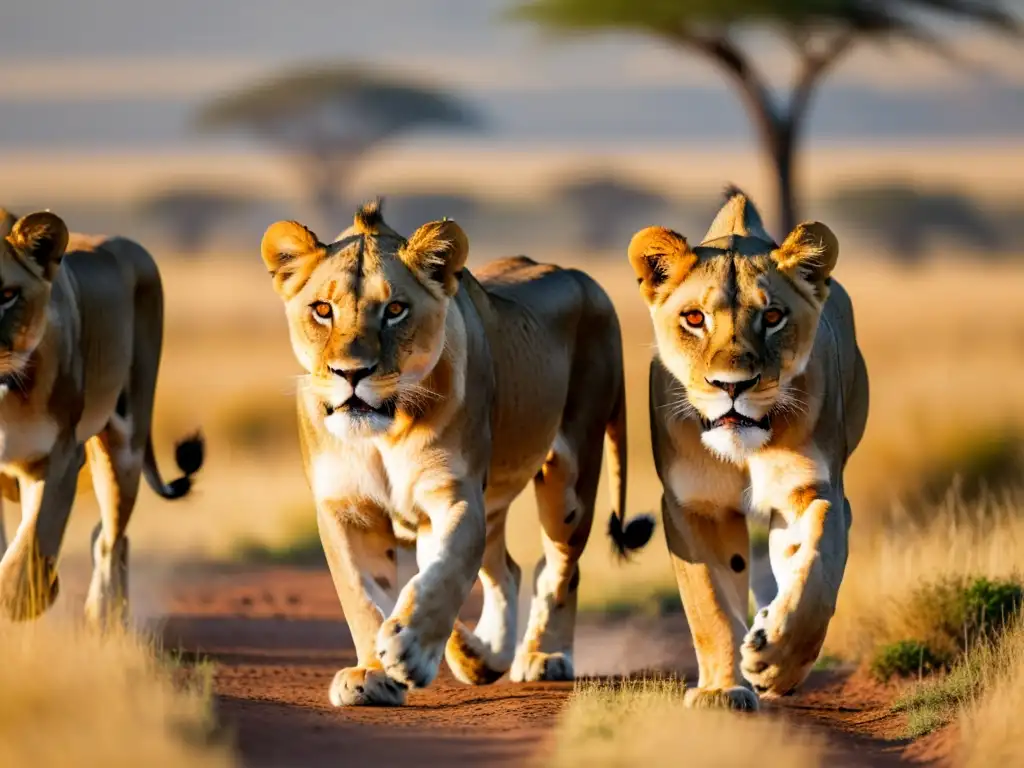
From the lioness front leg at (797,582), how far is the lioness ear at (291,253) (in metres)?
1.33

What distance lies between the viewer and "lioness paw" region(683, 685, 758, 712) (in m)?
6.05

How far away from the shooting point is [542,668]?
24.2ft

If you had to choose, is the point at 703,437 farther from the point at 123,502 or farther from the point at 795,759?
the point at 123,502

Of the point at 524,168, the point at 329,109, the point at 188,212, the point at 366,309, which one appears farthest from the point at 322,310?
the point at 524,168

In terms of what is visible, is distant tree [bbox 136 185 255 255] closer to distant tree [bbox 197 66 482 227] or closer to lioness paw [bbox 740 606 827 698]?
distant tree [bbox 197 66 482 227]

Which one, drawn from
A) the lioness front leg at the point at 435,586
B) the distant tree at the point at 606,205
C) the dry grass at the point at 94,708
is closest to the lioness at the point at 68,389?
the dry grass at the point at 94,708

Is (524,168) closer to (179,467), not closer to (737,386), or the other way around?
(179,467)

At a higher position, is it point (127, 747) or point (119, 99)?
point (119, 99)

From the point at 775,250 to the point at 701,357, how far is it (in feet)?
1.47

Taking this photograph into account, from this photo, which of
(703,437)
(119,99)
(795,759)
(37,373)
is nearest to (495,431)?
(703,437)

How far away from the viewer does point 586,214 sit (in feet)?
150

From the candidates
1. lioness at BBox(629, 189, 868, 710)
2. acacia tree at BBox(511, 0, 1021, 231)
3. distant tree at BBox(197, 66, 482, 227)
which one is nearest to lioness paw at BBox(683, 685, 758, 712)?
lioness at BBox(629, 189, 868, 710)

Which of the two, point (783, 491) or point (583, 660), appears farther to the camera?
point (583, 660)

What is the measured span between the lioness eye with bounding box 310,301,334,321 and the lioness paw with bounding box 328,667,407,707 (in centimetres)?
97
